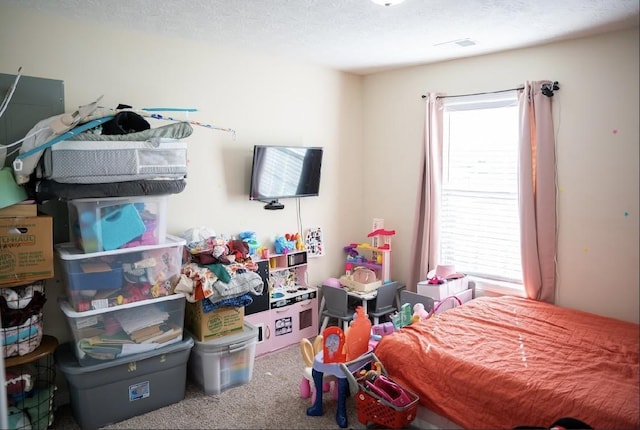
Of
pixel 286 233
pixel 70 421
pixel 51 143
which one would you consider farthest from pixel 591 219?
pixel 70 421

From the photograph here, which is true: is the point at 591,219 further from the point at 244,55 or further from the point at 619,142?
the point at 244,55

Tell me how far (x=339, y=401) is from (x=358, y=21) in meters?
2.07

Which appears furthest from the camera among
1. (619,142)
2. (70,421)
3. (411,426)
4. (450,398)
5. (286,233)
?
(286,233)

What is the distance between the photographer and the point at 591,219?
2318 mm

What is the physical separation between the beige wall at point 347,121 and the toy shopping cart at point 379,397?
39.7 inches

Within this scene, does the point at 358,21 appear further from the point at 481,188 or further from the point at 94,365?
the point at 94,365

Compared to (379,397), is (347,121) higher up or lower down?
higher up

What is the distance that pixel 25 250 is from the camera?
2191mm

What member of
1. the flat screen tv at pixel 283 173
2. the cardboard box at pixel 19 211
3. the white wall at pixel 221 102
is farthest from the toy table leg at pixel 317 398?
the cardboard box at pixel 19 211

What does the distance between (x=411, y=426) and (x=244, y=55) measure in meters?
2.56

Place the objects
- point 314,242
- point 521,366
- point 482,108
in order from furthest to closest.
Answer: point 314,242
point 482,108
point 521,366

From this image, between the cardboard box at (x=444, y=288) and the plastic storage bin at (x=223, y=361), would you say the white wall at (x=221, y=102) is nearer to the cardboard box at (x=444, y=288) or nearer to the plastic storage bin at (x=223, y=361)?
the plastic storage bin at (x=223, y=361)

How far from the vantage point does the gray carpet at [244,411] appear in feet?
7.93

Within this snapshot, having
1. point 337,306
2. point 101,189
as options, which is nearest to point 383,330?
point 337,306
